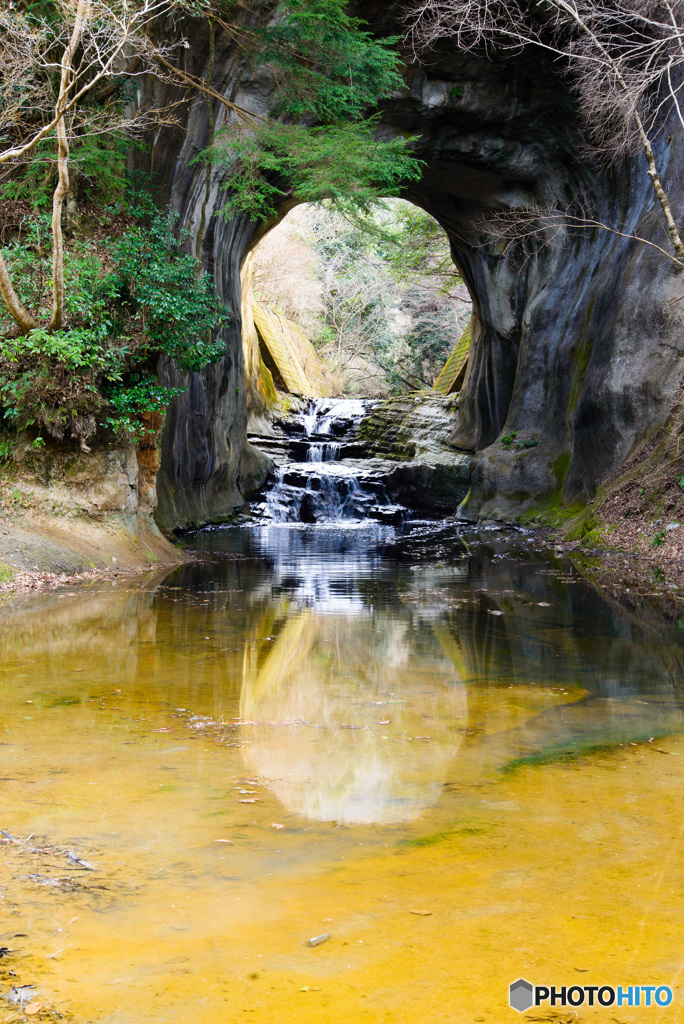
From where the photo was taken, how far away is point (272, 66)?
1503cm

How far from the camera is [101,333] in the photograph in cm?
1121

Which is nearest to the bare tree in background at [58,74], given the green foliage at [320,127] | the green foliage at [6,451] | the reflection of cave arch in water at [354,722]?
the green foliage at [6,451]

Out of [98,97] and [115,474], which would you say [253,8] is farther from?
[115,474]

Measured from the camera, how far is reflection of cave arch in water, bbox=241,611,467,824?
12.3 ft

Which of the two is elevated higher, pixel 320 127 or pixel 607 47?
pixel 607 47

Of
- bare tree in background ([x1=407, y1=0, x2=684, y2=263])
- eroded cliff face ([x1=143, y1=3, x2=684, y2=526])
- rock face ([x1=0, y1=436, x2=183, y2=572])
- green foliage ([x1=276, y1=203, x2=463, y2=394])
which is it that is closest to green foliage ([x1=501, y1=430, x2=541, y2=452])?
eroded cliff face ([x1=143, y1=3, x2=684, y2=526])

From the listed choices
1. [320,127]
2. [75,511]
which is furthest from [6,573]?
[320,127]

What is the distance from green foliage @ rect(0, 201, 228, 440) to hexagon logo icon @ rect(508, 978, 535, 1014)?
9.67 metres

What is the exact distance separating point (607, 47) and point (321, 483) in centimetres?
1276

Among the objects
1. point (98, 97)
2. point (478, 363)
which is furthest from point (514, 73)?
point (98, 97)

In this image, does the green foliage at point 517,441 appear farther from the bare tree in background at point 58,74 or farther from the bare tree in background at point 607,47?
the bare tree in background at point 58,74

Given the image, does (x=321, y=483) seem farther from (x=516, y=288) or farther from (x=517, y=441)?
(x=516, y=288)

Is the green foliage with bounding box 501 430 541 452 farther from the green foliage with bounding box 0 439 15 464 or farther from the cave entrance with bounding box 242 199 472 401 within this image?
the cave entrance with bounding box 242 199 472 401

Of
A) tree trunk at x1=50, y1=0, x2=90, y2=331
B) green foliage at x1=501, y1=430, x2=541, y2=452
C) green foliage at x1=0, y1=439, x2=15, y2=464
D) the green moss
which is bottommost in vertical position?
the green moss
